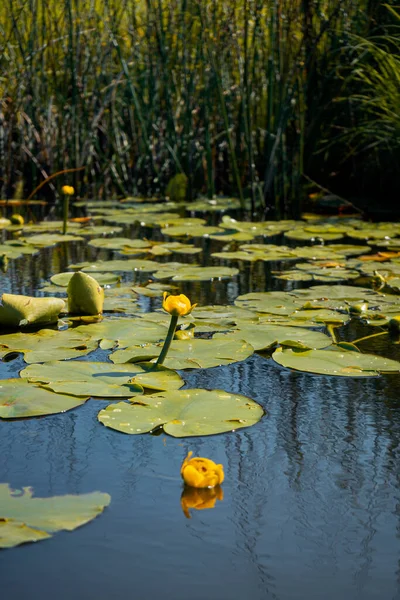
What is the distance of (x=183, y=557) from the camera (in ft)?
3.18

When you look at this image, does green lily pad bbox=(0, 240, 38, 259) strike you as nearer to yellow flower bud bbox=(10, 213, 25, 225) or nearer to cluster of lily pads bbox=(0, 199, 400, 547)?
cluster of lily pads bbox=(0, 199, 400, 547)

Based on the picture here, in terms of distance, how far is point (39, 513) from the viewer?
1036mm

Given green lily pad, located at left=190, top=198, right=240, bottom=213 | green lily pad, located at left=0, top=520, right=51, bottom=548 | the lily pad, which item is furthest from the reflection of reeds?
green lily pad, located at left=0, top=520, right=51, bottom=548

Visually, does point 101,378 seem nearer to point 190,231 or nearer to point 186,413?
point 186,413

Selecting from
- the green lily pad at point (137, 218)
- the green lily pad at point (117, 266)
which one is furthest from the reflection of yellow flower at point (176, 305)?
the green lily pad at point (137, 218)

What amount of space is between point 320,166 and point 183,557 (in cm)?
405

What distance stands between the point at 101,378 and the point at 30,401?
0.54 ft

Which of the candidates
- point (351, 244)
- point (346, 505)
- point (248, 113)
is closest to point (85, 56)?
point (248, 113)

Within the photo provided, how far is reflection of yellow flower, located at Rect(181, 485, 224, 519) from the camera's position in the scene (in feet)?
3.60

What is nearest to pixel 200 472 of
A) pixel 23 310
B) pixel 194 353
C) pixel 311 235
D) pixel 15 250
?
pixel 194 353

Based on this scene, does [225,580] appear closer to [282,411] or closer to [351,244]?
[282,411]

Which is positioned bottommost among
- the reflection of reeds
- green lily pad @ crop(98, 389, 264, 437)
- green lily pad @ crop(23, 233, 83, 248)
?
green lily pad @ crop(98, 389, 264, 437)

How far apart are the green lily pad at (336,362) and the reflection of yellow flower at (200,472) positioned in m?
0.57

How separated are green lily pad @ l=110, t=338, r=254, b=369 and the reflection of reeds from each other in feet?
7.81
